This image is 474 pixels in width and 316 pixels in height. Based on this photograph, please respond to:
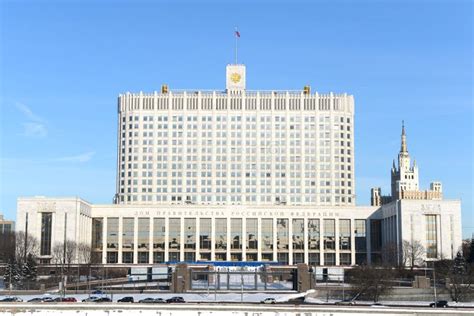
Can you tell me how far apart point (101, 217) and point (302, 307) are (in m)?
116

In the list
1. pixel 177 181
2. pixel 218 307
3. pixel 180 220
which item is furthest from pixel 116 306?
pixel 177 181

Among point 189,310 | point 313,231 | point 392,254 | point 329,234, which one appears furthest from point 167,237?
point 189,310

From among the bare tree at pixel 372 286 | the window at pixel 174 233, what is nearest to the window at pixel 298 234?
the window at pixel 174 233

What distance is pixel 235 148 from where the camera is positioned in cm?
19288

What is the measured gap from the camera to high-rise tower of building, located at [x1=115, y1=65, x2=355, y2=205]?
19050 cm

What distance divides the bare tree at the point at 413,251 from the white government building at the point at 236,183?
18.2 m

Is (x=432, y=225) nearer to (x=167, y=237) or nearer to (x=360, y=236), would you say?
(x=360, y=236)

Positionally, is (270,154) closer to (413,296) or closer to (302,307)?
(413,296)

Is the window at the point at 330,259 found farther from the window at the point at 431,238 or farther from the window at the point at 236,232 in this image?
the window at the point at 431,238

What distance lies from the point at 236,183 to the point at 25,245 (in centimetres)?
6810

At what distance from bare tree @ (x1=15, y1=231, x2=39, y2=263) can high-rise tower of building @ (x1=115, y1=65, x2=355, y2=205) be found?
141 feet

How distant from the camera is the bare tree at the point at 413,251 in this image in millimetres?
148375

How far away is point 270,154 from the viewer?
192500 millimetres

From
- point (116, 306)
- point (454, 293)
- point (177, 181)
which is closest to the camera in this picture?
point (116, 306)
